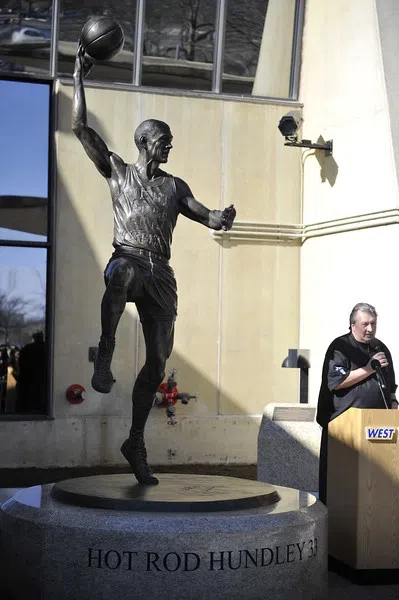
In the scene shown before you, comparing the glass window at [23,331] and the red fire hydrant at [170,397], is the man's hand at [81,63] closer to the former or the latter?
the glass window at [23,331]

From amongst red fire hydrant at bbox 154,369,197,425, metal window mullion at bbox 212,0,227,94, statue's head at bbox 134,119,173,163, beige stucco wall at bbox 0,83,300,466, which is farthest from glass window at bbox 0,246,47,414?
statue's head at bbox 134,119,173,163

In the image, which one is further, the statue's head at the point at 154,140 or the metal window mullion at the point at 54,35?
the metal window mullion at the point at 54,35

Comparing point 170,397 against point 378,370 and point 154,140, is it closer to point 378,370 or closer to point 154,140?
point 378,370

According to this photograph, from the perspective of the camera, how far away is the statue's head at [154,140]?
24.4ft

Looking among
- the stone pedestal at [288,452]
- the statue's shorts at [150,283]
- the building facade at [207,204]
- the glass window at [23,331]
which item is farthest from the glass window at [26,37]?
the statue's shorts at [150,283]

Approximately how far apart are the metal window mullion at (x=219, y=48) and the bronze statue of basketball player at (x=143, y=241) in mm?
8829

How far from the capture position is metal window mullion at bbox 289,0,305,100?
1631 cm

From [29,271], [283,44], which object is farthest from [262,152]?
[29,271]

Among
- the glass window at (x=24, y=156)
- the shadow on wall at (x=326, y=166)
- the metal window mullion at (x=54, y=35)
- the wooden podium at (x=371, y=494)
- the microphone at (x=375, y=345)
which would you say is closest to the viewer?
the wooden podium at (x=371, y=494)

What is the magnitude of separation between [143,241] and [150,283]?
286mm

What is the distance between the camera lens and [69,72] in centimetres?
1558

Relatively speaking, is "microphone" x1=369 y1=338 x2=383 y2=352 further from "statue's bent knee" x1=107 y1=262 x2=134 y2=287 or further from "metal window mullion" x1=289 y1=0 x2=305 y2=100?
"metal window mullion" x1=289 y1=0 x2=305 y2=100

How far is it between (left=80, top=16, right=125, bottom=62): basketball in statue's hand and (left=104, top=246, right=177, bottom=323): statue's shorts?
4.40 feet

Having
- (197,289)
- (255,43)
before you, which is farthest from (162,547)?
(255,43)
